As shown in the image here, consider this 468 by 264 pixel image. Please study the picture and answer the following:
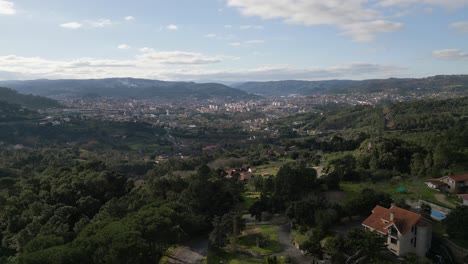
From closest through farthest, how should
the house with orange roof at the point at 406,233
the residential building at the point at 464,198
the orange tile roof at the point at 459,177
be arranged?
the house with orange roof at the point at 406,233 → the residential building at the point at 464,198 → the orange tile roof at the point at 459,177

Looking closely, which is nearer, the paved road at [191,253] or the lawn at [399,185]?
Answer: the paved road at [191,253]

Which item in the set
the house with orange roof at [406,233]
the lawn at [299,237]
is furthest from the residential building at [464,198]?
the lawn at [299,237]

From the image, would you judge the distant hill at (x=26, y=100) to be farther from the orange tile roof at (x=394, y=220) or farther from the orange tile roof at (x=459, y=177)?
the orange tile roof at (x=394, y=220)

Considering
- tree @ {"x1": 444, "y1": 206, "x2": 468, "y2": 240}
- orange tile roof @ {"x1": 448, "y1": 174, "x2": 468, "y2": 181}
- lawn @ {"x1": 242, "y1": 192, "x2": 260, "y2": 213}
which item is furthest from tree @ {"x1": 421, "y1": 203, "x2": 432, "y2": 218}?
lawn @ {"x1": 242, "y1": 192, "x2": 260, "y2": 213}

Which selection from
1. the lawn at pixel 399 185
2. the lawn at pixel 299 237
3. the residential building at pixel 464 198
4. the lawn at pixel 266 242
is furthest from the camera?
the lawn at pixel 399 185

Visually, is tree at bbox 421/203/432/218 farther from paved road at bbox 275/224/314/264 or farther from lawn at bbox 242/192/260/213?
lawn at bbox 242/192/260/213
